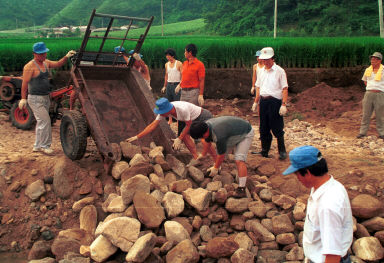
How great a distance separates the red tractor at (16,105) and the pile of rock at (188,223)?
2575 millimetres

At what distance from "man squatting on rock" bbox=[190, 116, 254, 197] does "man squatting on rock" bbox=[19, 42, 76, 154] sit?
Result: 2432 mm

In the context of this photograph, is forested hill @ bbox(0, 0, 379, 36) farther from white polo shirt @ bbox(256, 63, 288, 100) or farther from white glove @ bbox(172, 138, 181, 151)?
white glove @ bbox(172, 138, 181, 151)

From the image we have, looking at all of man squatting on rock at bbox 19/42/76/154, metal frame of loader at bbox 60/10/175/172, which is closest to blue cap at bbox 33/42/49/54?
man squatting on rock at bbox 19/42/76/154

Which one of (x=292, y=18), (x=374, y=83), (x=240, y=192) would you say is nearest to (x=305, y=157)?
(x=240, y=192)

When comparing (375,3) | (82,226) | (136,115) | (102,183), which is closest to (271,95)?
(136,115)

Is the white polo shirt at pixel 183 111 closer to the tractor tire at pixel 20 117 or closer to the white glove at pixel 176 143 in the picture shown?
→ the white glove at pixel 176 143

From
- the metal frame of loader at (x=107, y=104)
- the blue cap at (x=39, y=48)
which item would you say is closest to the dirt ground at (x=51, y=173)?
the metal frame of loader at (x=107, y=104)

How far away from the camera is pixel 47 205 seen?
4301 millimetres

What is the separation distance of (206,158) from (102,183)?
1.38 metres

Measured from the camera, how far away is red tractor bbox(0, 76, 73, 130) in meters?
6.36

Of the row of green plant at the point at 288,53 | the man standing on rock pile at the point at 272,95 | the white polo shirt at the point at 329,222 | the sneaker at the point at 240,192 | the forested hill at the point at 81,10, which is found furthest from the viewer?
the forested hill at the point at 81,10

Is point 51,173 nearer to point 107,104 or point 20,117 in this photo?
point 107,104

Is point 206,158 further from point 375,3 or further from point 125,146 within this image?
point 375,3

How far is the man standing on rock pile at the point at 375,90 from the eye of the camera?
6438 millimetres
